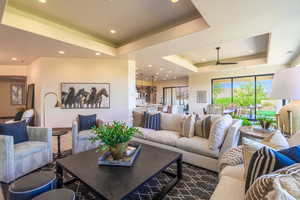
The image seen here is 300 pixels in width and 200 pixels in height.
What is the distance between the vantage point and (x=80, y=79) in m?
5.38

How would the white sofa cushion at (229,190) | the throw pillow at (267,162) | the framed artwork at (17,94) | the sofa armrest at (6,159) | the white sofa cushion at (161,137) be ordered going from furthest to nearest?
the framed artwork at (17,94) < the white sofa cushion at (161,137) < the sofa armrest at (6,159) < the white sofa cushion at (229,190) < the throw pillow at (267,162)

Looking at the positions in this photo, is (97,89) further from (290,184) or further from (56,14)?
(290,184)

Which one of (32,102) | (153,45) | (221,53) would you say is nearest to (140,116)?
(153,45)

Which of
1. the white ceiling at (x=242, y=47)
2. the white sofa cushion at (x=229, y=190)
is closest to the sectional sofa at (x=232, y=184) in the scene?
the white sofa cushion at (x=229, y=190)

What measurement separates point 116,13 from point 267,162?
357 centimetres

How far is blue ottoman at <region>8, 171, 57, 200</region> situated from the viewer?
130cm

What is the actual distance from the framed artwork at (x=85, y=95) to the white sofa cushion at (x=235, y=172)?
15.2 ft

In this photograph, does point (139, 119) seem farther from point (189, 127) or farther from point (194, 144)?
point (194, 144)

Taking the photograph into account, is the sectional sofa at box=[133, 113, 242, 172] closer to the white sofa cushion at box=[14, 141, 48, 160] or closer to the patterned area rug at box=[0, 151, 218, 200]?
the patterned area rug at box=[0, 151, 218, 200]

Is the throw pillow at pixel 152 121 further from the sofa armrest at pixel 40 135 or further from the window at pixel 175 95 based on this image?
the window at pixel 175 95

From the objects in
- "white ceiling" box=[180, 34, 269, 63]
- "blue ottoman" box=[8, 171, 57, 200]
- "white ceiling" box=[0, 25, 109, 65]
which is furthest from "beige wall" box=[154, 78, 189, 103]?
"blue ottoman" box=[8, 171, 57, 200]

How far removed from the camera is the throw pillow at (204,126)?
2.98m

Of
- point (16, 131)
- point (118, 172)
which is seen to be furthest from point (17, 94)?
point (118, 172)

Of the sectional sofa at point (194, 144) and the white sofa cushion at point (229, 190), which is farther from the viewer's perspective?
the sectional sofa at point (194, 144)
